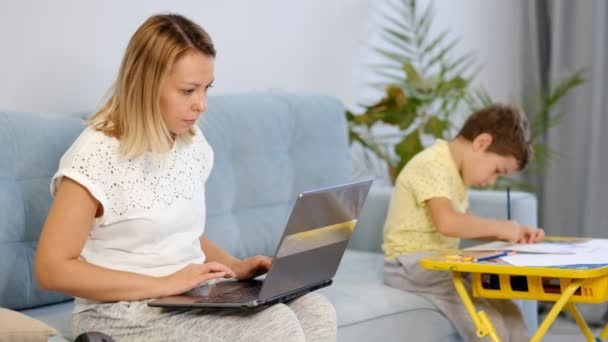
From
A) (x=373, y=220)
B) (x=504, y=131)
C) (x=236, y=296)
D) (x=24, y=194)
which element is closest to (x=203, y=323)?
(x=236, y=296)

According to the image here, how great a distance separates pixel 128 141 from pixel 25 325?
406 millimetres

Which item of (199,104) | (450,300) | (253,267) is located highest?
(199,104)

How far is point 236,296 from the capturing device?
1.78 metres

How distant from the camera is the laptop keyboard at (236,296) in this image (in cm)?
173

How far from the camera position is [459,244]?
9.46 feet

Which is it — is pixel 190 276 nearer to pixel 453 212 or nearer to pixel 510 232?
pixel 453 212

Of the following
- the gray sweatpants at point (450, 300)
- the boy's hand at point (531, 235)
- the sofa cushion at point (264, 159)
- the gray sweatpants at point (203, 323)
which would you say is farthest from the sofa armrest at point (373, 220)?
the gray sweatpants at point (203, 323)

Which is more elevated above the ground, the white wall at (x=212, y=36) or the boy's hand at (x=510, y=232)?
the white wall at (x=212, y=36)

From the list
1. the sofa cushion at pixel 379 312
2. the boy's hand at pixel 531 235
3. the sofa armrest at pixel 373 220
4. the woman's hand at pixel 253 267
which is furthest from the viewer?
the sofa armrest at pixel 373 220

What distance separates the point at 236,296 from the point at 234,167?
101 centimetres

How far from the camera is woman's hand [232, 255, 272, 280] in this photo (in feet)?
6.44

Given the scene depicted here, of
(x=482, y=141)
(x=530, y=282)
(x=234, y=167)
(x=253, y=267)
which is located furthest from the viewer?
(x=234, y=167)

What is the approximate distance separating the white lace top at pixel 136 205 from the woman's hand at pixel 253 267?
98mm

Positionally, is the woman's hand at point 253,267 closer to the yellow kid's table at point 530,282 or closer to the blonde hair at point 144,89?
the blonde hair at point 144,89
